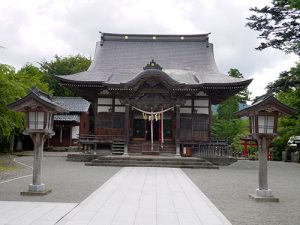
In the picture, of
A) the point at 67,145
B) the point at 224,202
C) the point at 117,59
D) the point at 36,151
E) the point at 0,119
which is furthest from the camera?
the point at 67,145

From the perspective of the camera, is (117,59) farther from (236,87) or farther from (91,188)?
(91,188)

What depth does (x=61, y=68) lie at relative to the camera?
4453 centimetres

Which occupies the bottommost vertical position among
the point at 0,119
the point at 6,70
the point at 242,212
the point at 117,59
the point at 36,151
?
the point at 242,212

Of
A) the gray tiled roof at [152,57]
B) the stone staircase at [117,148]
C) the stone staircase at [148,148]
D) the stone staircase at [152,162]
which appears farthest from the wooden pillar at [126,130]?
the gray tiled roof at [152,57]

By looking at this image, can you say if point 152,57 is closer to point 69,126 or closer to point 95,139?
point 95,139

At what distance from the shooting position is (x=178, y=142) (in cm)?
2081

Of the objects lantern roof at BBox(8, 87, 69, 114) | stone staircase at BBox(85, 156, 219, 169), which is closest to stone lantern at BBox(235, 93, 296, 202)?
lantern roof at BBox(8, 87, 69, 114)

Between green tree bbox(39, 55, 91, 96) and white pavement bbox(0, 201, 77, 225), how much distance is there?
3758 cm

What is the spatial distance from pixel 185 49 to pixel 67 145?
15.6 metres

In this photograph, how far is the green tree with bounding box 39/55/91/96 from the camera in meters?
43.9

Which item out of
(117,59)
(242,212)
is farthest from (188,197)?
(117,59)

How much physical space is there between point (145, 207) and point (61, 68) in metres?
39.7

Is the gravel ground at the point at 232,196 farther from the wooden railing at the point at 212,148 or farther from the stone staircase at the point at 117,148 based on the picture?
the stone staircase at the point at 117,148

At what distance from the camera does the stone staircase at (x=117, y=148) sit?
2117 centimetres
